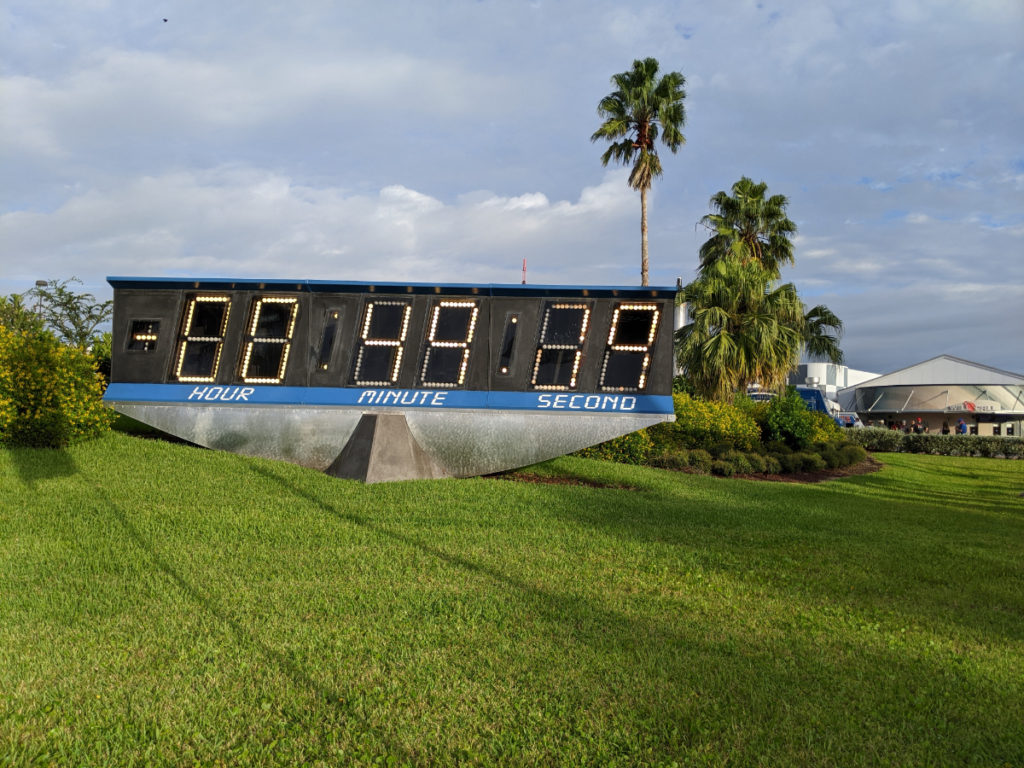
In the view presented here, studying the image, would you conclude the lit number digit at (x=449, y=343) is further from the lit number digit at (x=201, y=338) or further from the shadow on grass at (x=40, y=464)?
the shadow on grass at (x=40, y=464)

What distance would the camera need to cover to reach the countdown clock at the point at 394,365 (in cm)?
1271

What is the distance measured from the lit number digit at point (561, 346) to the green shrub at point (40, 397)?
7.82 m

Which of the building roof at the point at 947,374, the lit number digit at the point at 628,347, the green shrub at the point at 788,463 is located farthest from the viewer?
the building roof at the point at 947,374

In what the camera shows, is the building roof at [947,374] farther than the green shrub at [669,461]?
Yes

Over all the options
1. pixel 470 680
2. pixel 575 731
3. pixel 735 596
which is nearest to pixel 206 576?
pixel 470 680

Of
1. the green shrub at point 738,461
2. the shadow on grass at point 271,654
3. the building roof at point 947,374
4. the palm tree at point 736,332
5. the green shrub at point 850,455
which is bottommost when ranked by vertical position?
the shadow on grass at point 271,654

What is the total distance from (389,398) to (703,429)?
483 inches

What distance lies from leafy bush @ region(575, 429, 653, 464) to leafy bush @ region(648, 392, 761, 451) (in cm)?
175

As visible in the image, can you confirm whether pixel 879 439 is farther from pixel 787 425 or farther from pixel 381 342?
pixel 381 342

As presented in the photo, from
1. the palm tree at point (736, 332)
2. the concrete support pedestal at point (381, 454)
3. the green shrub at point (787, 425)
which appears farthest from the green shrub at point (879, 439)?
the concrete support pedestal at point (381, 454)

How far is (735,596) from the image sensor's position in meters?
6.76

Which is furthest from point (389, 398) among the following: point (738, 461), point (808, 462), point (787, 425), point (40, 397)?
point (787, 425)

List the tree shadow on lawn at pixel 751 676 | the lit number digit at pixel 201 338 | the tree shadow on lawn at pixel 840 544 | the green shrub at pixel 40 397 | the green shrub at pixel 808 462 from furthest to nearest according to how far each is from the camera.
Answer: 1. the green shrub at pixel 808 462
2. the lit number digit at pixel 201 338
3. the green shrub at pixel 40 397
4. the tree shadow on lawn at pixel 840 544
5. the tree shadow on lawn at pixel 751 676

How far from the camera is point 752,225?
32594mm
